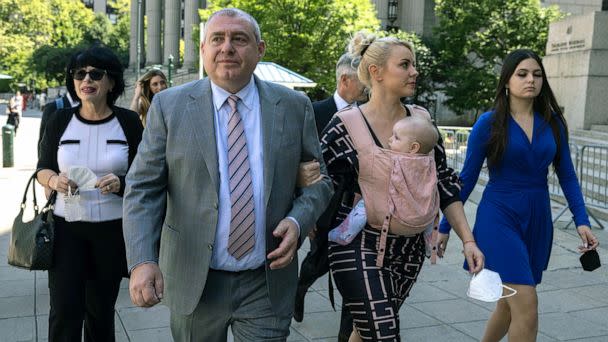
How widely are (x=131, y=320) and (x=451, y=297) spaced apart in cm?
293

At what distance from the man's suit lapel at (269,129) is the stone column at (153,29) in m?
75.1

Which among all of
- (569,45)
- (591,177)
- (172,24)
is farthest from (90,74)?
(172,24)

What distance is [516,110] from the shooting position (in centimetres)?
443

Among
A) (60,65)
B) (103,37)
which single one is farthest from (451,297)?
(103,37)

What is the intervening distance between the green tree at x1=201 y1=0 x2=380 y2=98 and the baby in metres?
30.5

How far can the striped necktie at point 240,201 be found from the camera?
9.52 ft

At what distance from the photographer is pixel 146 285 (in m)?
2.69

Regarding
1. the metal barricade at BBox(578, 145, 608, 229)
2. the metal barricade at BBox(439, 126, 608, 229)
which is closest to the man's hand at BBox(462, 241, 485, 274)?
the metal barricade at BBox(439, 126, 608, 229)

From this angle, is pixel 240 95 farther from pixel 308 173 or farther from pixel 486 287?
pixel 486 287

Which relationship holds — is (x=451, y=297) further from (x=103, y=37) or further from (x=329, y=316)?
(x=103, y=37)

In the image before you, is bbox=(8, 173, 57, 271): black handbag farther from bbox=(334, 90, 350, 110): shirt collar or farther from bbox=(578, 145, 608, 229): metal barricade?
bbox=(578, 145, 608, 229): metal barricade

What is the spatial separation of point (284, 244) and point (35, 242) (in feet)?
5.99

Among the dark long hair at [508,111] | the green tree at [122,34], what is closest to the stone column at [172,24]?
the green tree at [122,34]

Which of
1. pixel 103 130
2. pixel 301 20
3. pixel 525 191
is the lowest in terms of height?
pixel 525 191
